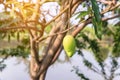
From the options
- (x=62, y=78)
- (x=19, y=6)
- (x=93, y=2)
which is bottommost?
(x=62, y=78)

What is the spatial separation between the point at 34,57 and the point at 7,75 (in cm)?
646

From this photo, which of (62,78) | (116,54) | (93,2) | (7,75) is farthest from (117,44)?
(62,78)

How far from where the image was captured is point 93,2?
0.75 metres

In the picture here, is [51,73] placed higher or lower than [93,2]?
lower

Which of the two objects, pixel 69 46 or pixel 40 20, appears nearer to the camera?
pixel 69 46

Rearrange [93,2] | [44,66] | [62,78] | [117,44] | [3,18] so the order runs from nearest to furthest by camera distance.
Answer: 1. [93,2]
2. [3,18]
3. [44,66]
4. [117,44]
5. [62,78]

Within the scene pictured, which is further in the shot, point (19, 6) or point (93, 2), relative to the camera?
point (19, 6)

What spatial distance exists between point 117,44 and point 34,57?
242 centimetres

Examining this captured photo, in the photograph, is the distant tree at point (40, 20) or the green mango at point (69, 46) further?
the distant tree at point (40, 20)

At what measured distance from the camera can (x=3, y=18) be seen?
1.54 meters

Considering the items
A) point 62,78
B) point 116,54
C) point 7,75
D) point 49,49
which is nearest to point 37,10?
point 49,49

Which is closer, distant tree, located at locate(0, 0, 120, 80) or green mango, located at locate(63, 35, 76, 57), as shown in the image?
green mango, located at locate(63, 35, 76, 57)

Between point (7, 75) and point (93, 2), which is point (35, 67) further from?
point (7, 75)

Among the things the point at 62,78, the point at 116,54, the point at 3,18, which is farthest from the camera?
the point at 62,78
